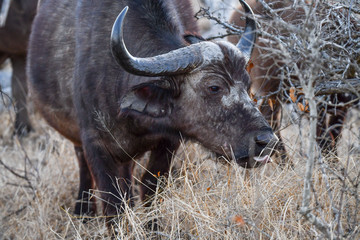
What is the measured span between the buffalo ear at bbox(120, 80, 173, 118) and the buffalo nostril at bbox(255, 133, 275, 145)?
28.6 inches

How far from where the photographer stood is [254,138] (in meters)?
3.59

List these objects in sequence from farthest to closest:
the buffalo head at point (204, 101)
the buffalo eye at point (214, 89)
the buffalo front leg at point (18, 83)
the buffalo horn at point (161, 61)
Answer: the buffalo front leg at point (18, 83) < the buffalo eye at point (214, 89) < the buffalo head at point (204, 101) < the buffalo horn at point (161, 61)

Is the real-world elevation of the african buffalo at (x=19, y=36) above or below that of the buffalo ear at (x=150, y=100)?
below

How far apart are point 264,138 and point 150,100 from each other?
899 millimetres

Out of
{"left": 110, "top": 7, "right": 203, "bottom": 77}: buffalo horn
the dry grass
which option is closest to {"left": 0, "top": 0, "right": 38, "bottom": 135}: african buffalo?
the dry grass

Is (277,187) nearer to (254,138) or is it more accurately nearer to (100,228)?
(254,138)

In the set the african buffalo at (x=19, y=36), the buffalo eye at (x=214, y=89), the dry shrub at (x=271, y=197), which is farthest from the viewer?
the african buffalo at (x=19, y=36)

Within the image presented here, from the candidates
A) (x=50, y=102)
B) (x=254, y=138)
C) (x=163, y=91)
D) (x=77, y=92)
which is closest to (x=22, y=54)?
(x=50, y=102)

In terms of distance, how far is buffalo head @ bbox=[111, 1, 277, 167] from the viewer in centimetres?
363

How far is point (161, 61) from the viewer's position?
368 centimetres

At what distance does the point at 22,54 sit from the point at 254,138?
5.90m

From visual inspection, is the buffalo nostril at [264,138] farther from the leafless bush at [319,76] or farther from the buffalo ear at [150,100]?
the buffalo ear at [150,100]

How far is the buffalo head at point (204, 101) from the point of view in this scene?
11.9 ft

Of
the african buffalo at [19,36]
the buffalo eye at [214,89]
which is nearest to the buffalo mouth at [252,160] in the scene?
the buffalo eye at [214,89]
